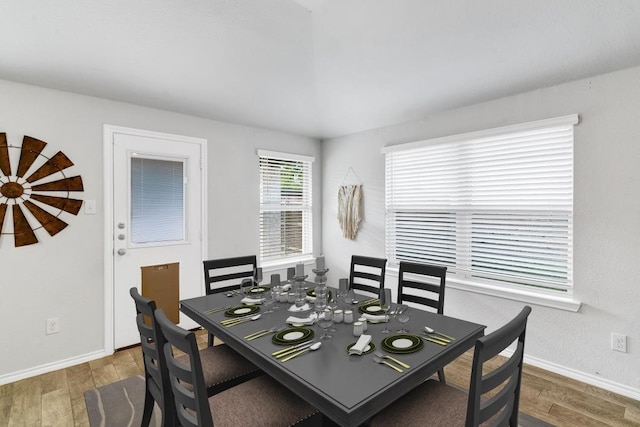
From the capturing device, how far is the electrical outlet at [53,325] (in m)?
2.78

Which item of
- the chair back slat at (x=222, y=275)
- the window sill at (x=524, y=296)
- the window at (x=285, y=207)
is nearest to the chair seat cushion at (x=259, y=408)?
the chair back slat at (x=222, y=275)

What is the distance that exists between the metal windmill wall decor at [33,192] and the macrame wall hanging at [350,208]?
2914mm

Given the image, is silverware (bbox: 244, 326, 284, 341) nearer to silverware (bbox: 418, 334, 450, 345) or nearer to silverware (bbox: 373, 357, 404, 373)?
silverware (bbox: 373, 357, 404, 373)

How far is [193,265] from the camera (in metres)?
3.59

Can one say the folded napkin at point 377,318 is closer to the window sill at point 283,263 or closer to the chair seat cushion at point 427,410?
the chair seat cushion at point 427,410

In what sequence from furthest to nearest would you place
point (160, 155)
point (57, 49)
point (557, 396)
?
point (160, 155), point (557, 396), point (57, 49)

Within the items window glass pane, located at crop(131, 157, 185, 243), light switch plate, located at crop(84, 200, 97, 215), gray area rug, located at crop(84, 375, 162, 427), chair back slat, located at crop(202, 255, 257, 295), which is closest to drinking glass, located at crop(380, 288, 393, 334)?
chair back slat, located at crop(202, 255, 257, 295)

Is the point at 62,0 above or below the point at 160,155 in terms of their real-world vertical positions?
above

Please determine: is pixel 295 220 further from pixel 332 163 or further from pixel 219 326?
pixel 219 326

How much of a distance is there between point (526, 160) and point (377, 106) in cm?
149

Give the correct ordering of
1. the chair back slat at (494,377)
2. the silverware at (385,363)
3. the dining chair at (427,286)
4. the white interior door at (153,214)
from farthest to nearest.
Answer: the white interior door at (153,214) → the dining chair at (427,286) → the silverware at (385,363) → the chair back slat at (494,377)

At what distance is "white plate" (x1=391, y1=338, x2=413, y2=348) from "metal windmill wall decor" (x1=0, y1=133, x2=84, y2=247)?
2.95 meters

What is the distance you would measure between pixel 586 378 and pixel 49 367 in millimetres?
4434

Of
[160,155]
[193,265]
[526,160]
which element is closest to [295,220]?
[193,265]
